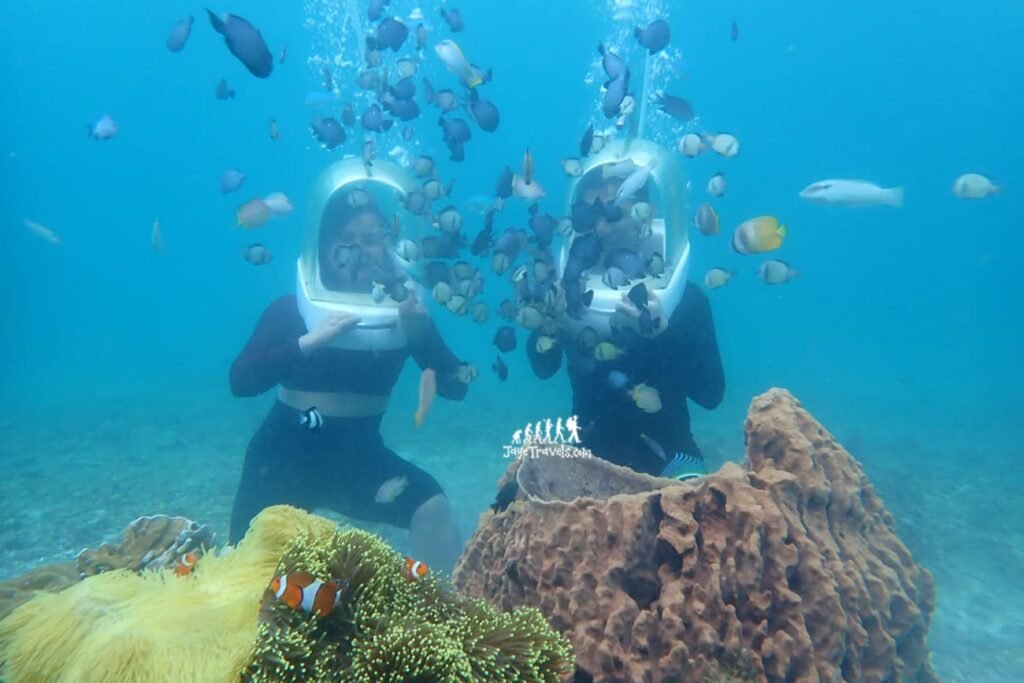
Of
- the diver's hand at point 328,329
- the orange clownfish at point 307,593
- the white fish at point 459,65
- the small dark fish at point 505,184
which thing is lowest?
the orange clownfish at point 307,593

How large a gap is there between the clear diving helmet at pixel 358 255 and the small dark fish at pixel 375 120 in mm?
580

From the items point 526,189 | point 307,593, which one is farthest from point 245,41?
point 307,593

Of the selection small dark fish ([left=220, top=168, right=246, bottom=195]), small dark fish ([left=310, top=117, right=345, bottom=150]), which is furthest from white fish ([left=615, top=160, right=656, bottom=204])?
small dark fish ([left=220, top=168, right=246, bottom=195])

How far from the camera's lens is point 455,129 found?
734 cm

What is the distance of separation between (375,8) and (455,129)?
2207mm

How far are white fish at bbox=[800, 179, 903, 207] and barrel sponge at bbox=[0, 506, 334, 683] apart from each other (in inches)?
302

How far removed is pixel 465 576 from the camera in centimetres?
398

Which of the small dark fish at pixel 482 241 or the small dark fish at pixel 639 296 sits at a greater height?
the small dark fish at pixel 482 241

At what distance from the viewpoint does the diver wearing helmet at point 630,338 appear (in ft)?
17.6

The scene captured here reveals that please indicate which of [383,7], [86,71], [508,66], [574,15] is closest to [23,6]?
[86,71]

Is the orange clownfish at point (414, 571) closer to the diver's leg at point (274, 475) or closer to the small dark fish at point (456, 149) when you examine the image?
the diver's leg at point (274, 475)

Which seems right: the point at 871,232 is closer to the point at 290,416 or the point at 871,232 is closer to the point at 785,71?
the point at 785,71

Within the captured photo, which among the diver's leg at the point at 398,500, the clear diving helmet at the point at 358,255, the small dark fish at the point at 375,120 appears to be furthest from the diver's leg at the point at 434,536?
the small dark fish at the point at 375,120

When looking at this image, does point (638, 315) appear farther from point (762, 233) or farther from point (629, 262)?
point (762, 233)
